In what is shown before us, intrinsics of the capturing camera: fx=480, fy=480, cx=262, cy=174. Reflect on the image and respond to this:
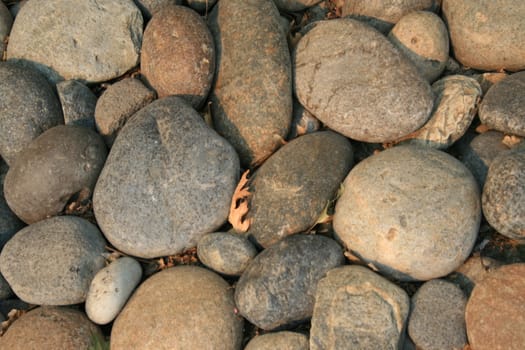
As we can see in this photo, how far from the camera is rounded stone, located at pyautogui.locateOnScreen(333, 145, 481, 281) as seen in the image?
10.5ft

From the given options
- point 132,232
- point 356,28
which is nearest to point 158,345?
point 132,232

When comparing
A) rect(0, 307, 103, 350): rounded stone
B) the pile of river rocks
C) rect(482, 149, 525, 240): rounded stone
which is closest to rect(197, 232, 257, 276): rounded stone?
the pile of river rocks

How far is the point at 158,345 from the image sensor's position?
318 cm

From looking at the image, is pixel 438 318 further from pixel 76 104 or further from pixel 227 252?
pixel 76 104

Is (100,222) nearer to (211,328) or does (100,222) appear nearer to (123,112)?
(123,112)

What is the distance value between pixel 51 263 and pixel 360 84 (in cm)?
265

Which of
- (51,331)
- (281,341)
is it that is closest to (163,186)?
(51,331)

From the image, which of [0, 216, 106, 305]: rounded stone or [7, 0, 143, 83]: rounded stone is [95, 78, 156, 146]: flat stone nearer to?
[7, 0, 143, 83]: rounded stone

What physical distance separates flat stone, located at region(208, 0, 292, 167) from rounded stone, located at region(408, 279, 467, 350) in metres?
1.61

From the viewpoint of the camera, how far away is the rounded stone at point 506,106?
3.52 meters

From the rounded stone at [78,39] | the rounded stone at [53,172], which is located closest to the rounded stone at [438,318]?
the rounded stone at [53,172]

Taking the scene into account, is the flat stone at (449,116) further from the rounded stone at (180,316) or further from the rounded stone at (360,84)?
the rounded stone at (180,316)

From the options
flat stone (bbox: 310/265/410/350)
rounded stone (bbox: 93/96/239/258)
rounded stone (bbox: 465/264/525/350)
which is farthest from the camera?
rounded stone (bbox: 93/96/239/258)

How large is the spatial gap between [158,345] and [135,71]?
240 cm
